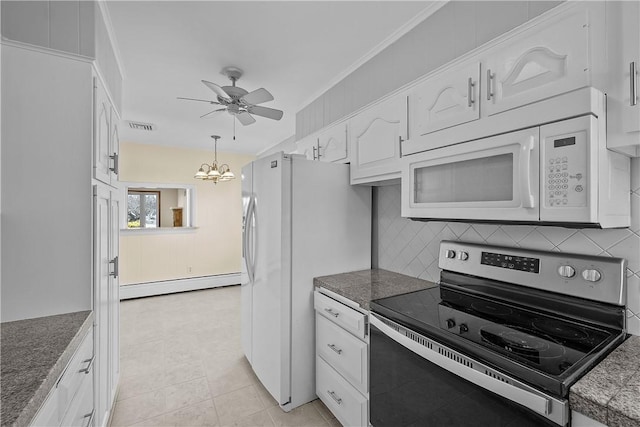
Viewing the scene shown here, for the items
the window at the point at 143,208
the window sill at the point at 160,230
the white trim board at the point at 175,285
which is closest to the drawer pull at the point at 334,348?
the white trim board at the point at 175,285

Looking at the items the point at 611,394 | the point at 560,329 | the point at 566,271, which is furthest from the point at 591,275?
the point at 611,394

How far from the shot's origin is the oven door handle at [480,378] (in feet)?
2.81

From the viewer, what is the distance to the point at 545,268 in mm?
1376

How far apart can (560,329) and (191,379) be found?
2502 millimetres

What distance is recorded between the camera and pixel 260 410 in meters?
2.07

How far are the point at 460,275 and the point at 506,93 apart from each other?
0.97m

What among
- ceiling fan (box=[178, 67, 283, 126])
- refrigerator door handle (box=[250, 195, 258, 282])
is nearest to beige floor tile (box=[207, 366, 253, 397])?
refrigerator door handle (box=[250, 195, 258, 282])

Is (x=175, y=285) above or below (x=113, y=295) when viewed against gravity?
below

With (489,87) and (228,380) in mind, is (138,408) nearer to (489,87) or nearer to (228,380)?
(228,380)

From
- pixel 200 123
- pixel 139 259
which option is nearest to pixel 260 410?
pixel 200 123

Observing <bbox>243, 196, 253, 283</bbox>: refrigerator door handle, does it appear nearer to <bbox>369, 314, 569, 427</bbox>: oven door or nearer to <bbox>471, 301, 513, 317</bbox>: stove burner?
<bbox>369, 314, 569, 427</bbox>: oven door

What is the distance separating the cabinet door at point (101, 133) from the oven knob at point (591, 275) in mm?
2222

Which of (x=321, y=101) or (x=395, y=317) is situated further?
(x=321, y=101)

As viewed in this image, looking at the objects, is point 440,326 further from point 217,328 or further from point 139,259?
point 139,259
